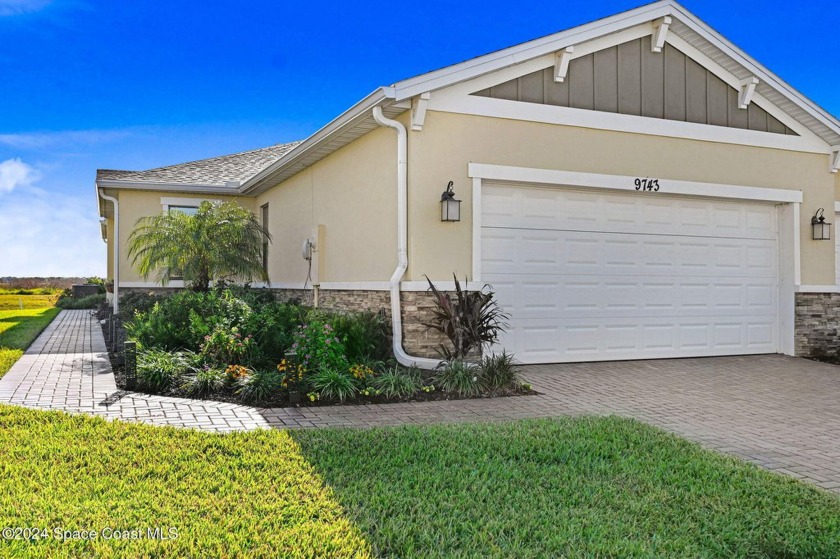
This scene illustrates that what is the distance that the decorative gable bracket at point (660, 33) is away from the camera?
9.84 metres

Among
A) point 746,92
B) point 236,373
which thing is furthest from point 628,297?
point 236,373

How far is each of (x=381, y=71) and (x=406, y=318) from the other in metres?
9.64

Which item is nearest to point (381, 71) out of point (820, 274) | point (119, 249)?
point (119, 249)

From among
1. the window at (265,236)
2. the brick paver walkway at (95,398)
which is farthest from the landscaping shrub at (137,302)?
the brick paver walkway at (95,398)

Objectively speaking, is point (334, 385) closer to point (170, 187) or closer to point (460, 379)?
point (460, 379)

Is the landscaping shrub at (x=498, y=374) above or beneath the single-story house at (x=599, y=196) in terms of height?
beneath

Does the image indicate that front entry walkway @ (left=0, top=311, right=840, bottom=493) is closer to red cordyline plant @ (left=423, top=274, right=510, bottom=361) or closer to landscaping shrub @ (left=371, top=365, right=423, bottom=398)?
landscaping shrub @ (left=371, top=365, right=423, bottom=398)

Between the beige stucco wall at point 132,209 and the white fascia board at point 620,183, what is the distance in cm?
831

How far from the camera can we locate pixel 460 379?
25.2 feet

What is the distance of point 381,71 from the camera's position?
16.4m

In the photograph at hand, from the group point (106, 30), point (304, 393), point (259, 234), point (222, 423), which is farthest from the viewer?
point (259, 234)

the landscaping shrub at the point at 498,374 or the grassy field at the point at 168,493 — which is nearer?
the grassy field at the point at 168,493

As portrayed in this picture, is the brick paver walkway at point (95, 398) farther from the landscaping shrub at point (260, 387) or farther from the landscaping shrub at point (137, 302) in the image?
the landscaping shrub at point (137, 302)

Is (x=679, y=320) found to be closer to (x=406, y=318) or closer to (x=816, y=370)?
(x=816, y=370)
